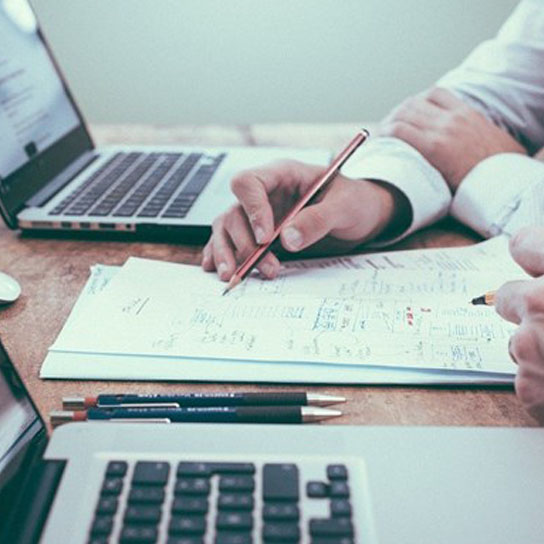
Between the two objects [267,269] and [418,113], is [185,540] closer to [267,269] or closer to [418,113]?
[267,269]

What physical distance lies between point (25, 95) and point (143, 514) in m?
0.70

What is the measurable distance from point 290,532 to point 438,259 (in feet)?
1.34

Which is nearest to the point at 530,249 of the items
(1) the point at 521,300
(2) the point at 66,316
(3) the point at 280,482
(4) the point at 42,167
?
(1) the point at 521,300

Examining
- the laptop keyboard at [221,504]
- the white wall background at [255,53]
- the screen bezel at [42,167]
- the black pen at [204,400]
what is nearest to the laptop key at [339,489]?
Result: the laptop keyboard at [221,504]

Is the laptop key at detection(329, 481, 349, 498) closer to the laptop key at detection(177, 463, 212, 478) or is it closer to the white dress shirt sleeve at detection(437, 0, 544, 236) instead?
the laptop key at detection(177, 463, 212, 478)

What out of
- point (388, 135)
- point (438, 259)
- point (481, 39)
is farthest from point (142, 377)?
point (481, 39)

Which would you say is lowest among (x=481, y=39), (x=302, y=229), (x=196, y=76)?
(x=481, y=39)

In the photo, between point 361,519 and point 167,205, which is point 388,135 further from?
point 361,519

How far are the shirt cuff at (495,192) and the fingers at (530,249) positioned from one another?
0.20m

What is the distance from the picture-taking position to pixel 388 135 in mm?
860

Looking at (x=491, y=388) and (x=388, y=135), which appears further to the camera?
(x=388, y=135)

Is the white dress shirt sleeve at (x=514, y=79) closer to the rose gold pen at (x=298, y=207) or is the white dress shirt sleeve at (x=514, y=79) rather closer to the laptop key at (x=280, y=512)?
the rose gold pen at (x=298, y=207)

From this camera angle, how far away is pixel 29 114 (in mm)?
859

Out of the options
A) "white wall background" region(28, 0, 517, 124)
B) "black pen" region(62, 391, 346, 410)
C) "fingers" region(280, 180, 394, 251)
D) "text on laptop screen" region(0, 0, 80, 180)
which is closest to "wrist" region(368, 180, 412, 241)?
"fingers" region(280, 180, 394, 251)
